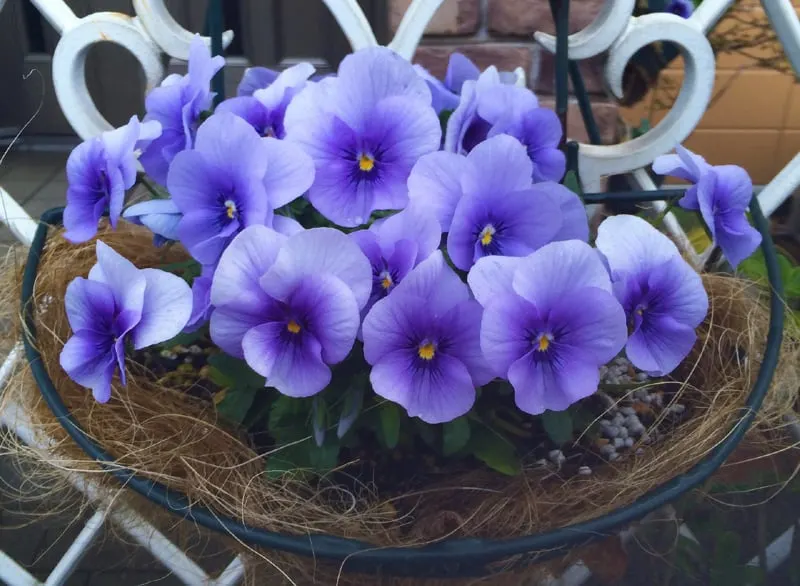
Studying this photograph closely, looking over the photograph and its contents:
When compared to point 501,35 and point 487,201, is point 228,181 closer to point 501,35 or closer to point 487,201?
point 487,201

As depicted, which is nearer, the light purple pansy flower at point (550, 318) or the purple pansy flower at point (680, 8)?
the light purple pansy flower at point (550, 318)

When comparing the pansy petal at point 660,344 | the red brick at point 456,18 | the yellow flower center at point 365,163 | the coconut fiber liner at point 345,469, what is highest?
the yellow flower center at point 365,163

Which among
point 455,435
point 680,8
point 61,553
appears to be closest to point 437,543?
point 455,435

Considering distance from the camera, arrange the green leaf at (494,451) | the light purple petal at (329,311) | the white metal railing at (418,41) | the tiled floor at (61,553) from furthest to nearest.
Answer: the tiled floor at (61,553) → the white metal railing at (418,41) → the green leaf at (494,451) → the light purple petal at (329,311)

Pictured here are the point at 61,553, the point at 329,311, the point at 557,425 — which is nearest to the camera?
the point at 329,311

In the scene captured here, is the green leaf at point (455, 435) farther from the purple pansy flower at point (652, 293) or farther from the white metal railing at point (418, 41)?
the white metal railing at point (418, 41)

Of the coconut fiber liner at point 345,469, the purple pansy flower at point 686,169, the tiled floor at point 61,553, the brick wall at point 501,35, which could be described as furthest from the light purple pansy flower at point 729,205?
the tiled floor at point 61,553

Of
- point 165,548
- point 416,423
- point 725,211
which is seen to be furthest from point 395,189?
point 165,548

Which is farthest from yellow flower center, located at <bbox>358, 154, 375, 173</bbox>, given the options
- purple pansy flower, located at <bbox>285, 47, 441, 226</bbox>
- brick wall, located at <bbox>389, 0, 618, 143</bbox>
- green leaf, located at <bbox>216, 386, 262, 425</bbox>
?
brick wall, located at <bbox>389, 0, 618, 143</bbox>
